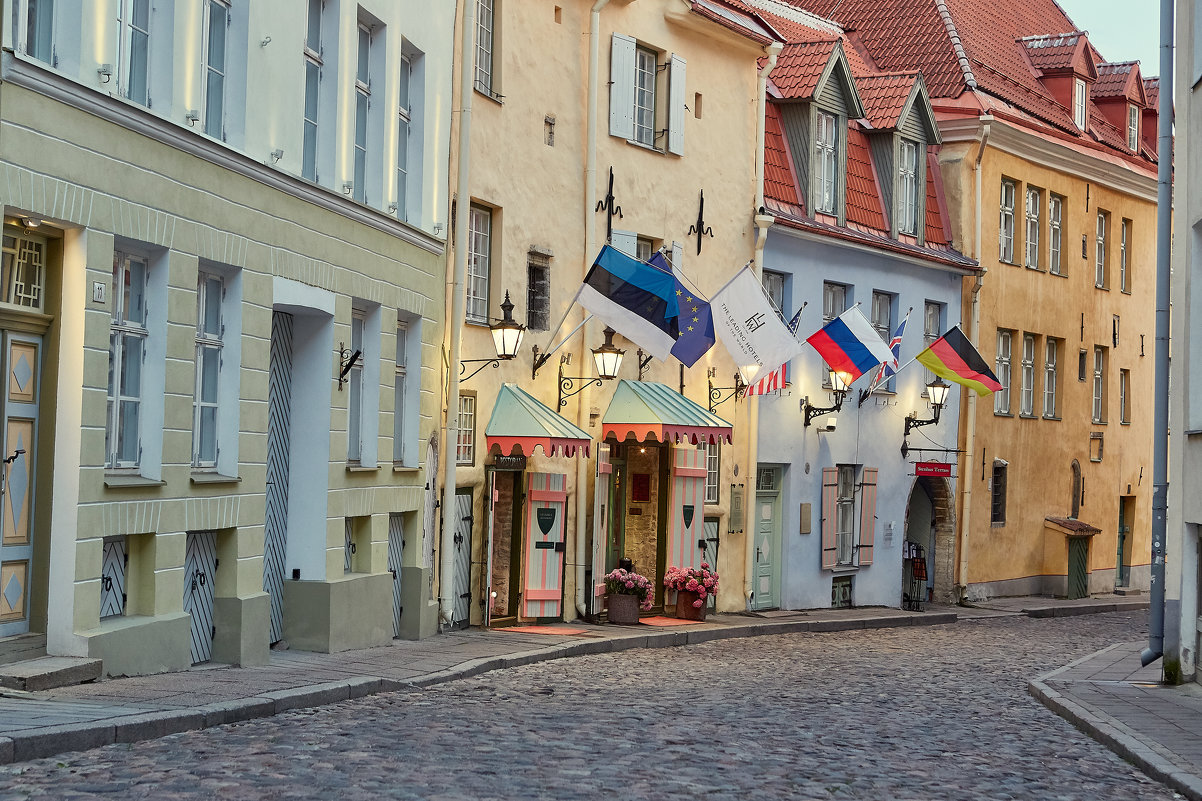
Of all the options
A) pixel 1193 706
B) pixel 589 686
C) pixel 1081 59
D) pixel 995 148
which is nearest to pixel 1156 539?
pixel 1193 706

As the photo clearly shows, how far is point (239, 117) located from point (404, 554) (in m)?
6.36

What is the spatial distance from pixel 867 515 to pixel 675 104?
9.22 m

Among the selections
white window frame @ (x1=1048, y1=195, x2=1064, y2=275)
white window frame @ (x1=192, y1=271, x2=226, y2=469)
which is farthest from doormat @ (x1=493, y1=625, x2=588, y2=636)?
white window frame @ (x1=1048, y1=195, x2=1064, y2=275)

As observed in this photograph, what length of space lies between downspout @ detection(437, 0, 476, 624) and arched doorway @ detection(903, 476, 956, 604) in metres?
14.9

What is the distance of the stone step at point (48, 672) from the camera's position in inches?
430

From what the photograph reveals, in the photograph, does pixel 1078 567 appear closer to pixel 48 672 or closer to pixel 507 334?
pixel 507 334

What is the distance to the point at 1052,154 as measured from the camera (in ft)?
118

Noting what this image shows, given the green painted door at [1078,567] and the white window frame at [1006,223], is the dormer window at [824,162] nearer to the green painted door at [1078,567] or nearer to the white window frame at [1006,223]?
the white window frame at [1006,223]

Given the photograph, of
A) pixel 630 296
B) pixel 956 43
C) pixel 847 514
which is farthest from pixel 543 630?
pixel 956 43

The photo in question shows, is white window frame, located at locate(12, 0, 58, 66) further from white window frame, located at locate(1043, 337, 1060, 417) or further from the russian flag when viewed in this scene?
white window frame, located at locate(1043, 337, 1060, 417)

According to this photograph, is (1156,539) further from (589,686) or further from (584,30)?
(584,30)

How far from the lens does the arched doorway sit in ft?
110

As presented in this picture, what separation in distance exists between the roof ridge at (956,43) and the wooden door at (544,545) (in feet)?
51.8

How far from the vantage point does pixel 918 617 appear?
96.5ft
